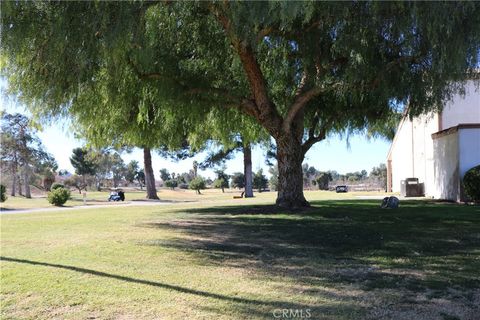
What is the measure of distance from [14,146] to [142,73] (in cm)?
4260

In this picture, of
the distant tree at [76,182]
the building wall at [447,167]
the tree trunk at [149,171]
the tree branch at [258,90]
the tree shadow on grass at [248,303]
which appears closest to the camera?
the tree shadow on grass at [248,303]

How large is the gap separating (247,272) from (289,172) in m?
10.4

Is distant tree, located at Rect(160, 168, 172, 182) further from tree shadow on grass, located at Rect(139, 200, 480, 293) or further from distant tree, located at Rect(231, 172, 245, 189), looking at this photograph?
tree shadow on grass, located at Rect(139, 200, 480, 293)

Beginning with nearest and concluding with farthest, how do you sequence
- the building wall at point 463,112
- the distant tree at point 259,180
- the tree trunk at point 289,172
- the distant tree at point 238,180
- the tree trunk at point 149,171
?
the tree trunk at point 289,172
the building wall at point 463,112
the tree trunk at point 149,171
the distant tree at point 259,180
the distant tree at point 238,180

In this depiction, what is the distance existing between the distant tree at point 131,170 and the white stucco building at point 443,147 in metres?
85.6

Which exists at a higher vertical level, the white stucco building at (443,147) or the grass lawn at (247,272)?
the white stucco building at (443,147)

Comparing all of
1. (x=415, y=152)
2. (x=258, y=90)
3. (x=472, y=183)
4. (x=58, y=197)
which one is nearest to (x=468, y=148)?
(x=472, y=183)

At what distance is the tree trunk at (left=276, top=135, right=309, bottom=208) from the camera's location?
17312mm

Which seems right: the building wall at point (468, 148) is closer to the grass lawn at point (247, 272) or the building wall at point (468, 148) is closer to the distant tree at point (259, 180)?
the grass lawn at point (247, 272)

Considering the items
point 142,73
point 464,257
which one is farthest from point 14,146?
point 464,257

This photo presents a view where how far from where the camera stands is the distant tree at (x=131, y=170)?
114881 millimetres

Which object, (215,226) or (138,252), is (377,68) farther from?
(138,252)

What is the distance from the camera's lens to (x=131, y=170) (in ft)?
380

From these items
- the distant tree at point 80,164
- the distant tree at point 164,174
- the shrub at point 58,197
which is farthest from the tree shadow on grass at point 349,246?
the distant tree at point 164,174
